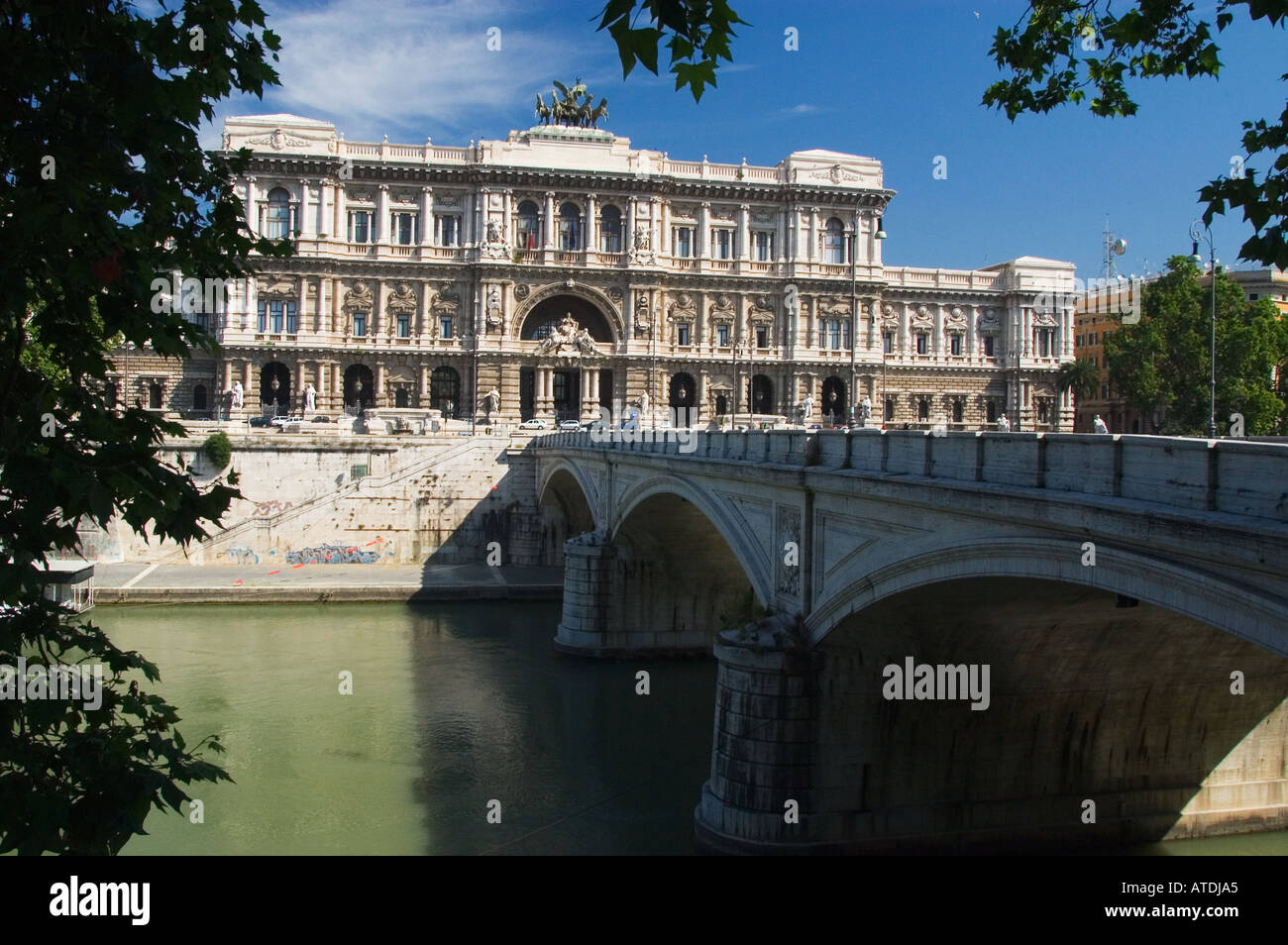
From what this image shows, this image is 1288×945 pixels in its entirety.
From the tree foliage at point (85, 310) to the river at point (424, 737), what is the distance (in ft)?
35.5

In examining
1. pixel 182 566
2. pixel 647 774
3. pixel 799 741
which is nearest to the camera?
pixel 799 741

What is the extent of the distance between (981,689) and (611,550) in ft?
54.9

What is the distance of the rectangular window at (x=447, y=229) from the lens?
62.4 m

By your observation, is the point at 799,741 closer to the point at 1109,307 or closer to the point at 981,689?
the point at 981,689

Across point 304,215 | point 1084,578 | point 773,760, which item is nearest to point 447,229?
point 304,215

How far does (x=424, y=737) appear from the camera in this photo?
23562 millimetres

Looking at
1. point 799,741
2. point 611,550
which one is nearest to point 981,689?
point 799,741

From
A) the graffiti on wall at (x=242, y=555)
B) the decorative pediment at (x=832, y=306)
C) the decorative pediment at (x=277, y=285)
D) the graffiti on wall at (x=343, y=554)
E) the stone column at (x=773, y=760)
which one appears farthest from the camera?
the decorative pediment at (x=832, y=306)

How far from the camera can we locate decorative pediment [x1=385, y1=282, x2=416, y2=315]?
61.9 m

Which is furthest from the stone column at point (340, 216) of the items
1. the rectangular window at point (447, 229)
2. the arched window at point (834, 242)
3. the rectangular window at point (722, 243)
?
the arched window at point (834, 242)

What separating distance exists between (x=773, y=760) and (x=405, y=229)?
51.5 m

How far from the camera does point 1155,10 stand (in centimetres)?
920

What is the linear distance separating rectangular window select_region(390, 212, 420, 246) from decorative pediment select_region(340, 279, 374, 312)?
313 centimetres

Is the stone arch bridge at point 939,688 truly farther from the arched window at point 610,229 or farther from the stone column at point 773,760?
the arched window at point 610,229
